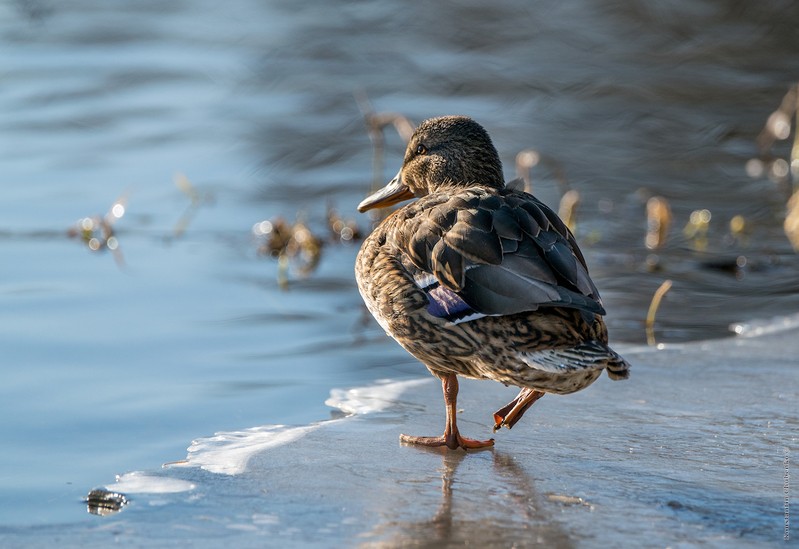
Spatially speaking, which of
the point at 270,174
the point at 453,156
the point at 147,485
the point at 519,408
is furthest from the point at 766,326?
the point at 270,174

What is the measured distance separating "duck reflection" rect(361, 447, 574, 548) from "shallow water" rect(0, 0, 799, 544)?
923 millimetres

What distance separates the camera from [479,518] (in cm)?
348

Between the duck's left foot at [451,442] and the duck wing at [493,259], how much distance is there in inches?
16.7

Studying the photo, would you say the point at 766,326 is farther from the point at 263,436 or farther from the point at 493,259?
the point at 263,436

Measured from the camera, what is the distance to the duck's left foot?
419 cm

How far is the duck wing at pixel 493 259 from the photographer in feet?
12.7

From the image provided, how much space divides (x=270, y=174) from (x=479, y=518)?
5.67 m

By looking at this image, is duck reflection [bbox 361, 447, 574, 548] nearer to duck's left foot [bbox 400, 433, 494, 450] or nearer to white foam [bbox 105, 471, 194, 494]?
duck's left foot [bbox 400, 433, 494, 450]

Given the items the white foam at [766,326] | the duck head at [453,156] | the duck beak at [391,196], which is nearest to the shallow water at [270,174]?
the white foam at [766,326]

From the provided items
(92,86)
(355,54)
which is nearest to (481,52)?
(355,54)

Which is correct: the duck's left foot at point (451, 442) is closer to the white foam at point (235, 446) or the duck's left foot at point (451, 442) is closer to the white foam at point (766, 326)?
the white foam at point (235, 446)

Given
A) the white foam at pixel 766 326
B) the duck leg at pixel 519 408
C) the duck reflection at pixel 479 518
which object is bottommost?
the duck reflection at pixel 479 518

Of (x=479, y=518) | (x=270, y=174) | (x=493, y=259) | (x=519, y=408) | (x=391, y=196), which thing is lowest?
(x=479, y=518)

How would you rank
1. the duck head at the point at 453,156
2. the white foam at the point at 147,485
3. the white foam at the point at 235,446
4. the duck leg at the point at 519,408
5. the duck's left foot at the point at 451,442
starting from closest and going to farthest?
the white foam at the point at 147,485 < the white foam at the point at 235,446 < the duck's left foot at the point at 451,442 < the duck leg at the point at 519,408 < the duck head at the point at 453,156
